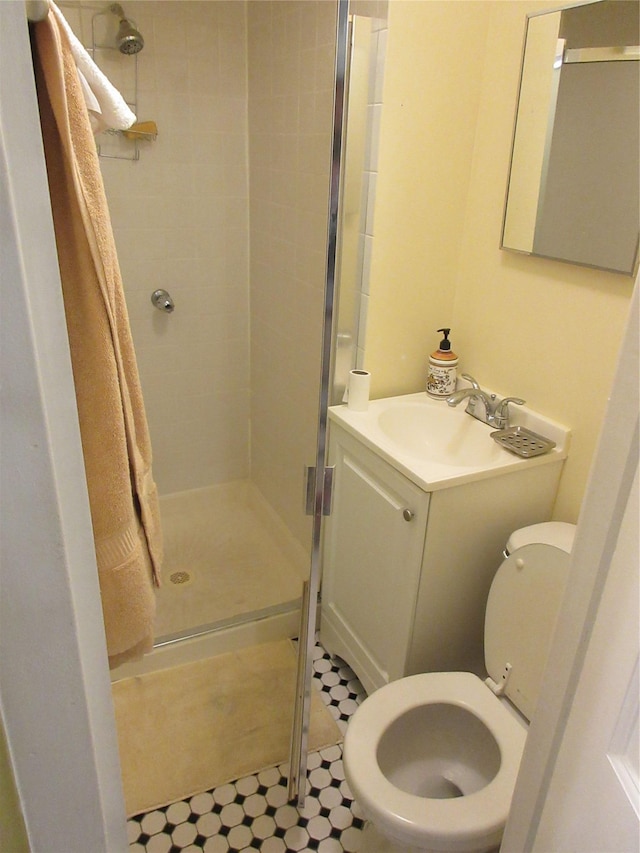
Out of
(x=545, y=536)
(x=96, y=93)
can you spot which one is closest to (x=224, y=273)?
(x=545, y=536)

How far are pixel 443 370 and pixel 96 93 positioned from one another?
1.29m

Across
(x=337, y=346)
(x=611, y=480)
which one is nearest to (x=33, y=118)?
(x=611, y=480)

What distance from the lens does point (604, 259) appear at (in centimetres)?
137

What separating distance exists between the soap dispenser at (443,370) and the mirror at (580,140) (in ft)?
1.19

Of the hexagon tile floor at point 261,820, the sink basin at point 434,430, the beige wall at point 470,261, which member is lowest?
the hexagon tile floor at point 261,820

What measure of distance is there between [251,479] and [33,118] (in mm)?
2314

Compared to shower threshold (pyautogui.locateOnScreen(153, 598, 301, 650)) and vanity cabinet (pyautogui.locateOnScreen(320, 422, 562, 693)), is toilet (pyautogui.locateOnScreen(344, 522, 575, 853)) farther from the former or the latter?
shower threshold (pyautogui.locateOnScreen(153, 598, 301, 650))

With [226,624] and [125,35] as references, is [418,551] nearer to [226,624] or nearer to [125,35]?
[226,624]

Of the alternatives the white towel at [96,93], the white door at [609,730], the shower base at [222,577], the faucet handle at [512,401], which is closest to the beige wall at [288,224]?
the shower base at [222,577]

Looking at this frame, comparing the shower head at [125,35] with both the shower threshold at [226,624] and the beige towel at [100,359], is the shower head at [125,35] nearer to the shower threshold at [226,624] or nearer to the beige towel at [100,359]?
the beige towel at [100,359]

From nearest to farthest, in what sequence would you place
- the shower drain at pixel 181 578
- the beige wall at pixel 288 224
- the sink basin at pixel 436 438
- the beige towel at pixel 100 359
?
the beige towel at pixel 100 359 → the sink basin at pixel 436 438 → the beige wall at pixel 288 224 → the shower drain at pixel 181 578

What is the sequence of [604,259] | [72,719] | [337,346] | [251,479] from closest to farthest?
[72,719], [604,259], [337,346], [251,479]

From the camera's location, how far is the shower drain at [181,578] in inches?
86.6

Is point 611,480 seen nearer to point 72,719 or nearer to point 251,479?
point 72,719
